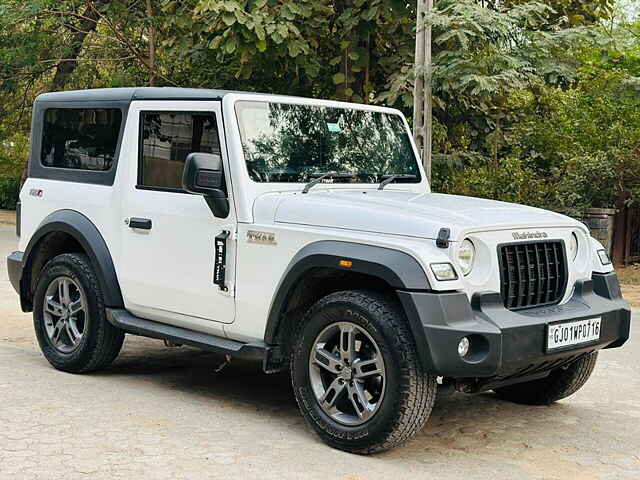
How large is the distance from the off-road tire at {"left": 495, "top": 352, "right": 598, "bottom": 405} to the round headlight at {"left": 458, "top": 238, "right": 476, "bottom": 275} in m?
1.37

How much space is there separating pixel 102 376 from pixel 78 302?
538 mm

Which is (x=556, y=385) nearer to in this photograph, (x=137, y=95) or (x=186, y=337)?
(x=186, y=337)

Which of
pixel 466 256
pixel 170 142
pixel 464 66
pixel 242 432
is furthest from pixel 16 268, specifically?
pixel 464 66

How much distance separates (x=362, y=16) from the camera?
46.6 feet

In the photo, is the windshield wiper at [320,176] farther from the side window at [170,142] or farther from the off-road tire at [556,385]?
the off-road tire at [556,385]

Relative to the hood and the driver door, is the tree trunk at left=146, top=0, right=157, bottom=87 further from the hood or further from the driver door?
the hood

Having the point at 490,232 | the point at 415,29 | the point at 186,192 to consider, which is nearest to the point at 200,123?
the point at 186,192

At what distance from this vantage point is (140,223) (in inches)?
255

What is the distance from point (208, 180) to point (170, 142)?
77 centimetres

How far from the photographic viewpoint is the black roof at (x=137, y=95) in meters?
6.23

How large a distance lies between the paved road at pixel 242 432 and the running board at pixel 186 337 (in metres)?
0.40

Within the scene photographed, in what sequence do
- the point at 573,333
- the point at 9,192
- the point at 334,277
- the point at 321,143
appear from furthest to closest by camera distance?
1. the point at 9,192
2. the point at 321,143
3. the point at 334,277
4. the point at 573,333

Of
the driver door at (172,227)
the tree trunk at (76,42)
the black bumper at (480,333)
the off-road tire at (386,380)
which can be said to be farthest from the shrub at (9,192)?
the black bumper at (480,333)

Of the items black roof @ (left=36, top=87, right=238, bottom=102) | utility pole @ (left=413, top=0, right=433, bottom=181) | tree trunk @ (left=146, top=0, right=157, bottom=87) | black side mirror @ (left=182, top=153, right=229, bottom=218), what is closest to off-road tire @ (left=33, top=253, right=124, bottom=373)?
black roof @ (left=36, top=87, right=238, bottom=102)
